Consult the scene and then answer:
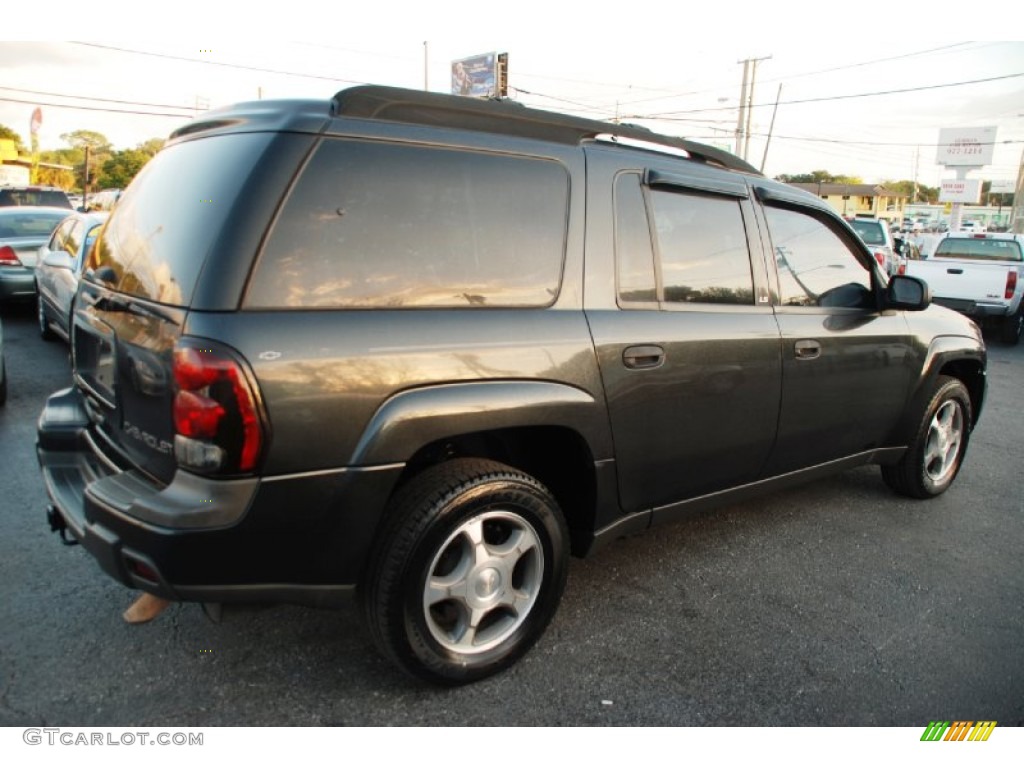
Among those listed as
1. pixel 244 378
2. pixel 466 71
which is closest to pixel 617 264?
pixel 244 378

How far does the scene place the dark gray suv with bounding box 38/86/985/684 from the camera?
2.04 meters

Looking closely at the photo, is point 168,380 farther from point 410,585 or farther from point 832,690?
point 832,690

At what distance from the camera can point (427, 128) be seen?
7.82 feet

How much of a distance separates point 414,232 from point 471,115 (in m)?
0.52

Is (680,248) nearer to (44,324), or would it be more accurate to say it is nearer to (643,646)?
(643,646)

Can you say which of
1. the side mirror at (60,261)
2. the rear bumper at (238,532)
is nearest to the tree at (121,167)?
the side mirror at (60,261)

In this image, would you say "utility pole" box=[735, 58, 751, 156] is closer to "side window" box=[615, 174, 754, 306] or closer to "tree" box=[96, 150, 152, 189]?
"side window" box=[615, 174, 754, 306]

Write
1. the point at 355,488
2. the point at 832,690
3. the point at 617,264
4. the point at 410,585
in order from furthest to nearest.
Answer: the point at 617,264
the point at 832,690
the point at 410,585
the point at 355,488

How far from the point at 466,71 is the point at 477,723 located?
53048 mm

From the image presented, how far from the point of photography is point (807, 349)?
11.3 ft

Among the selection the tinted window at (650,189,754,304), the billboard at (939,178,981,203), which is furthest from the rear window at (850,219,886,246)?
the billboard at (939,178,981,203)

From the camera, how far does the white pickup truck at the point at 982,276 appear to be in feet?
37.4
